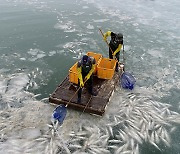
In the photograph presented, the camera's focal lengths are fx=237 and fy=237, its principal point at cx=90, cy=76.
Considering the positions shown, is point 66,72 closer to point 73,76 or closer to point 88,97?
point 73,76

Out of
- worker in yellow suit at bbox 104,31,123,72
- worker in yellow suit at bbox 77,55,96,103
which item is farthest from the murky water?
worker in yellow suit at bbox 104,31,123,72

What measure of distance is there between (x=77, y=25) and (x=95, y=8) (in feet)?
17.2

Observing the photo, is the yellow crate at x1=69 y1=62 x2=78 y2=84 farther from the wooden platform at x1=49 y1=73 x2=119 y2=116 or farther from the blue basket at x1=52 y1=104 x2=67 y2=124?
the blue basket at x1=52 y1=104 x2=67 y2=124

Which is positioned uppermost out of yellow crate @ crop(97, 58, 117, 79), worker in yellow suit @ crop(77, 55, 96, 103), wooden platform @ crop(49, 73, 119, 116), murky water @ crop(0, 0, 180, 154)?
worker in yellow suit @ crop(77, 55, 96, 103)

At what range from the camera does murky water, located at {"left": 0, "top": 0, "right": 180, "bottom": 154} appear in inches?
308

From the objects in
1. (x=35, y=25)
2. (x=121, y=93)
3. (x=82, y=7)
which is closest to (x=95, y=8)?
(x=82, y=7)

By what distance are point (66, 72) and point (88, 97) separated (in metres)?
3.00

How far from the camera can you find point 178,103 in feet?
32.7

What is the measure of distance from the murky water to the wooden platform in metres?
0.36

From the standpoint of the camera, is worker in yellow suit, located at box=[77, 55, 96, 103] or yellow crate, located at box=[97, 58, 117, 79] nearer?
worker in yellow suit, located at box=[77, 55, 96, 103]

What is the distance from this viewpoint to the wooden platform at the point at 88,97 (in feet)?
28.4

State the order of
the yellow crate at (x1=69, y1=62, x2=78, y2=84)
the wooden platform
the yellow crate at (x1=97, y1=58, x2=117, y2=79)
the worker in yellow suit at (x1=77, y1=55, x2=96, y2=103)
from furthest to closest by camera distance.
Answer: the yellow crate at (x1=97, y1=58, x2=117, y2=79)
the yellow crate at (x1=69, y1=62, x2=78, y2=84)
the wooden platform
the worker in yellow suit at (x1=77, y1=55, x2=96, y2=103)

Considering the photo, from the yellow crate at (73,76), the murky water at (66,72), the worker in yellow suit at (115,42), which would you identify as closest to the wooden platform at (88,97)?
the yellow crate at (73,76)

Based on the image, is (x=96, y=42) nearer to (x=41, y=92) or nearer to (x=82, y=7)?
(x=41, y=92)
